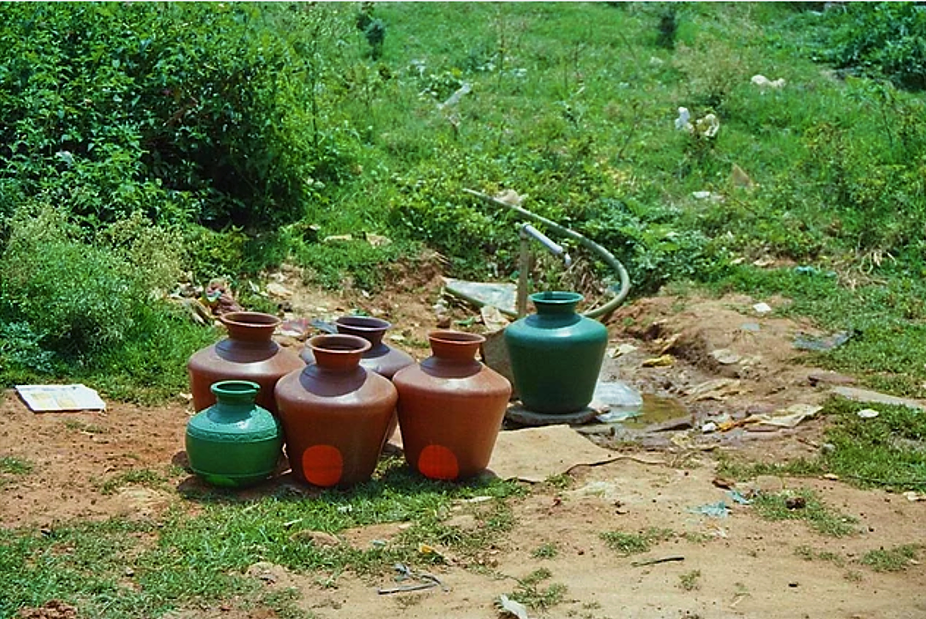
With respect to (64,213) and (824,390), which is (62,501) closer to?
(64,213)

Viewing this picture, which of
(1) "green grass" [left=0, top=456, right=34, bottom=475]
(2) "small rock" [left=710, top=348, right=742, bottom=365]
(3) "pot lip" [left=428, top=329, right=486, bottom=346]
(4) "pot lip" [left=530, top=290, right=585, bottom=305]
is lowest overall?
(2) "small rock" [left=710, top=348, right=742, bottom=365]

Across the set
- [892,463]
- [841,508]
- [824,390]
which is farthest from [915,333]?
[841,508]

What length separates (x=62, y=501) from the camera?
481 cm

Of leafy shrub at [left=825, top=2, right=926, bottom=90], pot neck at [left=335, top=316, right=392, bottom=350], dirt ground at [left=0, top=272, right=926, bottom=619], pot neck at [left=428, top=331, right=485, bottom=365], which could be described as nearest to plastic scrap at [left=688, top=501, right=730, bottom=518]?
dirt ground at [left=0, top=272, right=926, bottom=619]

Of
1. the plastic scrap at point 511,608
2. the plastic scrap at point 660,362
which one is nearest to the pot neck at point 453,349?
the plastic scrap at point 511,608

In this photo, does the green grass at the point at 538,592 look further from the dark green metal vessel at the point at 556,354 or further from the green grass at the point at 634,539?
the dark green metal vessel at the point at 556,354

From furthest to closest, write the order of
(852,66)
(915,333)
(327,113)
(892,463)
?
(852,66) → (327,113) → (915,333) → (892,463)

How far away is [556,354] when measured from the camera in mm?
6621

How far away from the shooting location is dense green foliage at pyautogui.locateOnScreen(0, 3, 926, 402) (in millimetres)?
7305

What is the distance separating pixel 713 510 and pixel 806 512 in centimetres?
36

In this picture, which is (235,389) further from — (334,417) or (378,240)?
(378,240)

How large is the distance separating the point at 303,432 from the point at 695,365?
10.8 feet

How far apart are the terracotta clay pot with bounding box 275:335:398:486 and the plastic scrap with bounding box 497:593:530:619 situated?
1.35 metres

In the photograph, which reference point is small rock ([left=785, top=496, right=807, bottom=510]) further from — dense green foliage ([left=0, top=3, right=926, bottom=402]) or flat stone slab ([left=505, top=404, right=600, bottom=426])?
dense green foliage ([left=0, top=3, right=926, bottom=402])
